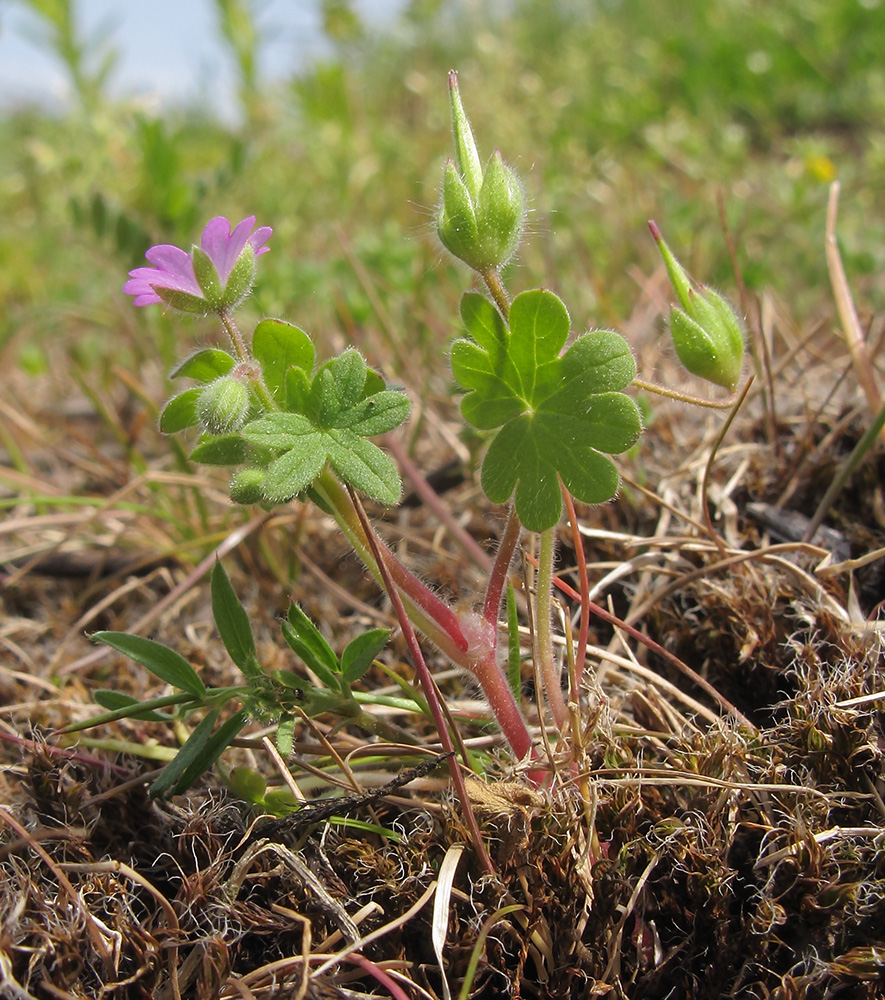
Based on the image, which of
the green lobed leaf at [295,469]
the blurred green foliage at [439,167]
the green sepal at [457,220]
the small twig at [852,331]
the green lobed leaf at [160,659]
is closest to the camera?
the green lobed leaf at [295,469]

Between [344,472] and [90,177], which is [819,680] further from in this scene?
[90,177]

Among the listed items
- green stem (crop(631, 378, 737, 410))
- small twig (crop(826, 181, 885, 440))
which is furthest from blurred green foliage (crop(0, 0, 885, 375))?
green stem (crop(631, 378, 737, 410))

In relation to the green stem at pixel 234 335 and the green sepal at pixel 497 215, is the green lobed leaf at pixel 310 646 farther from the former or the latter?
the green sepal at pixel 497 215

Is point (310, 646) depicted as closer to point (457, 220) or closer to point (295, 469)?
point (295, 469)

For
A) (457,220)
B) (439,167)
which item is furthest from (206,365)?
(439,167)

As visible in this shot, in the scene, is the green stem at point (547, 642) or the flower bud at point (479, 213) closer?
the flower bud at point (479, 213)

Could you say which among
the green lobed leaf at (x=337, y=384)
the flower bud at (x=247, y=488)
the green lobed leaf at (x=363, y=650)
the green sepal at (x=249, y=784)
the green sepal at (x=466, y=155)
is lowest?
the green sepal at (x=249, y=784)

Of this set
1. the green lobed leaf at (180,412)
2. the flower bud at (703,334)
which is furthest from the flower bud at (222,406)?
the flower bud at (703,334)
